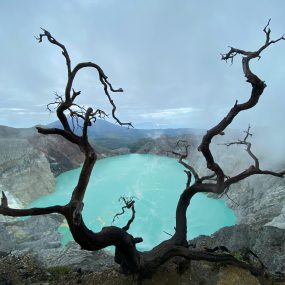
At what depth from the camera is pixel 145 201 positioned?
6347 centimetres

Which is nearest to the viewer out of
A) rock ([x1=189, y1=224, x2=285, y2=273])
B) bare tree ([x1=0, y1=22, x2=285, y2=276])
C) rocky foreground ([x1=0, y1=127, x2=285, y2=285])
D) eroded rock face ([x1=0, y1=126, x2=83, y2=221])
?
bare tree ([x1=0, y1=22, x2=285, y2=276])

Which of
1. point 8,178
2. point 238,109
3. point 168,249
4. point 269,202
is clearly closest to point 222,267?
point 168,249

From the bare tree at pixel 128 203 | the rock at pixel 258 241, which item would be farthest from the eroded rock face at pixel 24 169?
the bare tree at pixel 128 203

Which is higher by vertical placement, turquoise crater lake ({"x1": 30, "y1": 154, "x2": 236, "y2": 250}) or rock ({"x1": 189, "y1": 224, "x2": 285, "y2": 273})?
rock ({"x1": 189, "y1": 224, "x2": 285, "y2": 273})

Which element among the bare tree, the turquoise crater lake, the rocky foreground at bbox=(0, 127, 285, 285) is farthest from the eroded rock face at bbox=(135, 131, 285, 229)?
the bare tree

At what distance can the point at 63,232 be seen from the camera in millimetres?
46469

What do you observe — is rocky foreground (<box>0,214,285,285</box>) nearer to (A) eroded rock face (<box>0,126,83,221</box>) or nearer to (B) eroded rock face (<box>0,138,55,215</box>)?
(A) eroded rock face (<box>0,126,83,221</box>)

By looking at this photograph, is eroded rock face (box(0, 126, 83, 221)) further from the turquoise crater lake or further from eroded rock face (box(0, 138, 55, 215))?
the turquoise crater lake

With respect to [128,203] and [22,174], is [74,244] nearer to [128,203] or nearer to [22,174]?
[128,203]

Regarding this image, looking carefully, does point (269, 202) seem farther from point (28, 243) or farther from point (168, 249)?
point (168, 249)

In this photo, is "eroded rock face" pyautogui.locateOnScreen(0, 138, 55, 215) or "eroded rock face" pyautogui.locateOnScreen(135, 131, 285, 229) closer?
"eroded rock face" pyautogui.locateOnScreen(135, 131, 285, 229)

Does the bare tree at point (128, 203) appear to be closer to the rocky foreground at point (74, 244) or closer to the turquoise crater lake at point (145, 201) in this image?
the rocky foreground at point (74, 244)

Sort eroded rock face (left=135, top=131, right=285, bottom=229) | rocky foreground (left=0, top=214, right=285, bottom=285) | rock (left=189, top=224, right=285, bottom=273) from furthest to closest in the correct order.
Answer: eroded rock face (left=135, top=131, right=285, bottom=229) → rock (left=189, top=224, right=285, bottom=273) → rocky foreground (left=0, top=214, right=285, bottom=285)

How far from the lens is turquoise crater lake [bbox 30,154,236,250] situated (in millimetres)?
49094
